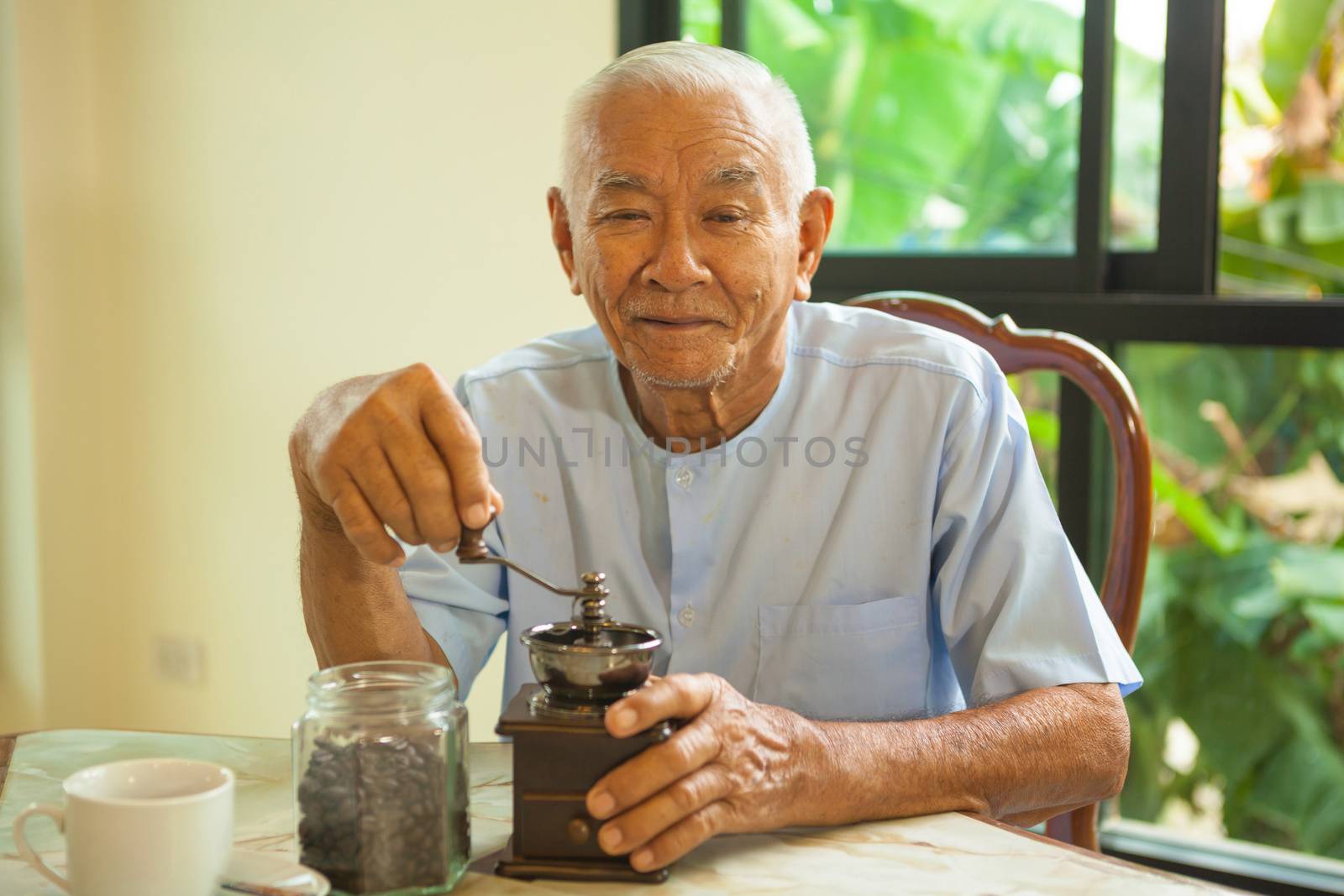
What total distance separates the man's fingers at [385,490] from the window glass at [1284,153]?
2025mm

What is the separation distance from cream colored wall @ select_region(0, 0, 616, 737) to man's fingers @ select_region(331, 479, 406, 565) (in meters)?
1.50

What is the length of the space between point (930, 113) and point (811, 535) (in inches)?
70.1

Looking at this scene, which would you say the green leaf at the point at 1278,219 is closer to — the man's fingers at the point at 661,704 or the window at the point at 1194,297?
the window at the point at 1194,297

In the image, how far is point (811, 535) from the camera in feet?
5.12

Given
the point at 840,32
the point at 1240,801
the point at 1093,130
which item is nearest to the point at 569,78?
the point at 840,32

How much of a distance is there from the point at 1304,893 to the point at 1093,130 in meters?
1.36

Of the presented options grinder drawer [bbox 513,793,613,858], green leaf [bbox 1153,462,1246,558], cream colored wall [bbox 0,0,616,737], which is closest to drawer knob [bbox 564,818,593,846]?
grinder drawer [bbox 513,793,613,858]

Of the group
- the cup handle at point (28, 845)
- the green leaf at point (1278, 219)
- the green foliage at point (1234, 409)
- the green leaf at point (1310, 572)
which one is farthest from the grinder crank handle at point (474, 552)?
the green leaf at point (1278, 219)

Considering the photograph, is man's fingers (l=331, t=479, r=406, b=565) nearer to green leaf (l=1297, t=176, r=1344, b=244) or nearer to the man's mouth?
the man's mouth

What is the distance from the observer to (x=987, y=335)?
5.62 feet

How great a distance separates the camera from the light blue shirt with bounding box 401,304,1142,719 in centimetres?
149

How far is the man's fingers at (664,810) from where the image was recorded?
981mm

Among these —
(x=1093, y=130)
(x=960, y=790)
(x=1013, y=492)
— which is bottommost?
(x=960, y=790)

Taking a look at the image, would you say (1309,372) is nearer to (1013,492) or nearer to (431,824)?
(1013,492)
